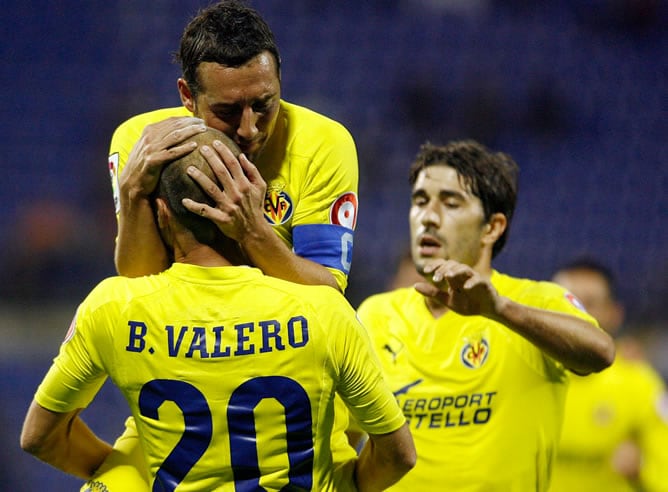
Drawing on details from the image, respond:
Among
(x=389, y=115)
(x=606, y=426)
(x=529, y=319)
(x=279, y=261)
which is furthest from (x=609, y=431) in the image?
(x=389, y=115)

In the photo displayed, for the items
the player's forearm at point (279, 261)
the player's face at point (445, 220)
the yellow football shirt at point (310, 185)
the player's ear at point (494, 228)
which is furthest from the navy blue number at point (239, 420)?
the player's ear at point (494, 228)

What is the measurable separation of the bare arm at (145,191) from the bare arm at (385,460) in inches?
29.8

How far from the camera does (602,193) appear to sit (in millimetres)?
9781

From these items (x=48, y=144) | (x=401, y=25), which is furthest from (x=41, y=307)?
(x=401, y=25)

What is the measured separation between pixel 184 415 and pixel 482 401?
141 centimetres

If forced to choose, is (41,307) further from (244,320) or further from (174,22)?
Answer: (244,320)

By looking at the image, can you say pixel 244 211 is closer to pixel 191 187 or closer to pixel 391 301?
pixel 191 187

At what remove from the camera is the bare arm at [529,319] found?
9.57 feet

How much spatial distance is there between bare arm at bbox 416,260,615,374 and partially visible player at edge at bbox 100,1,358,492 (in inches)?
13.3

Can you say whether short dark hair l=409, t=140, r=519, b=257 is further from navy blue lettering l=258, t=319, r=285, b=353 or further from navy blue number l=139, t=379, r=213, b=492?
navy blue number l=139, t=379, r=213, b=492

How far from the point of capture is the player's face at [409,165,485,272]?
3613mm

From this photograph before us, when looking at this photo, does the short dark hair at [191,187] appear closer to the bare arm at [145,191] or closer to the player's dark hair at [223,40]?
the bare arm at [145,191]

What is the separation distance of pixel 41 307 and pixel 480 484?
6.17m

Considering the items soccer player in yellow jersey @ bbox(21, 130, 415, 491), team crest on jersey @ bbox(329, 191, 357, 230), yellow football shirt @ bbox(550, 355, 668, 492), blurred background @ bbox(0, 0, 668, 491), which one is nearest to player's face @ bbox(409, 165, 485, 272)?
team crest on jersey @ bbox(329, 191, 357, 230)
